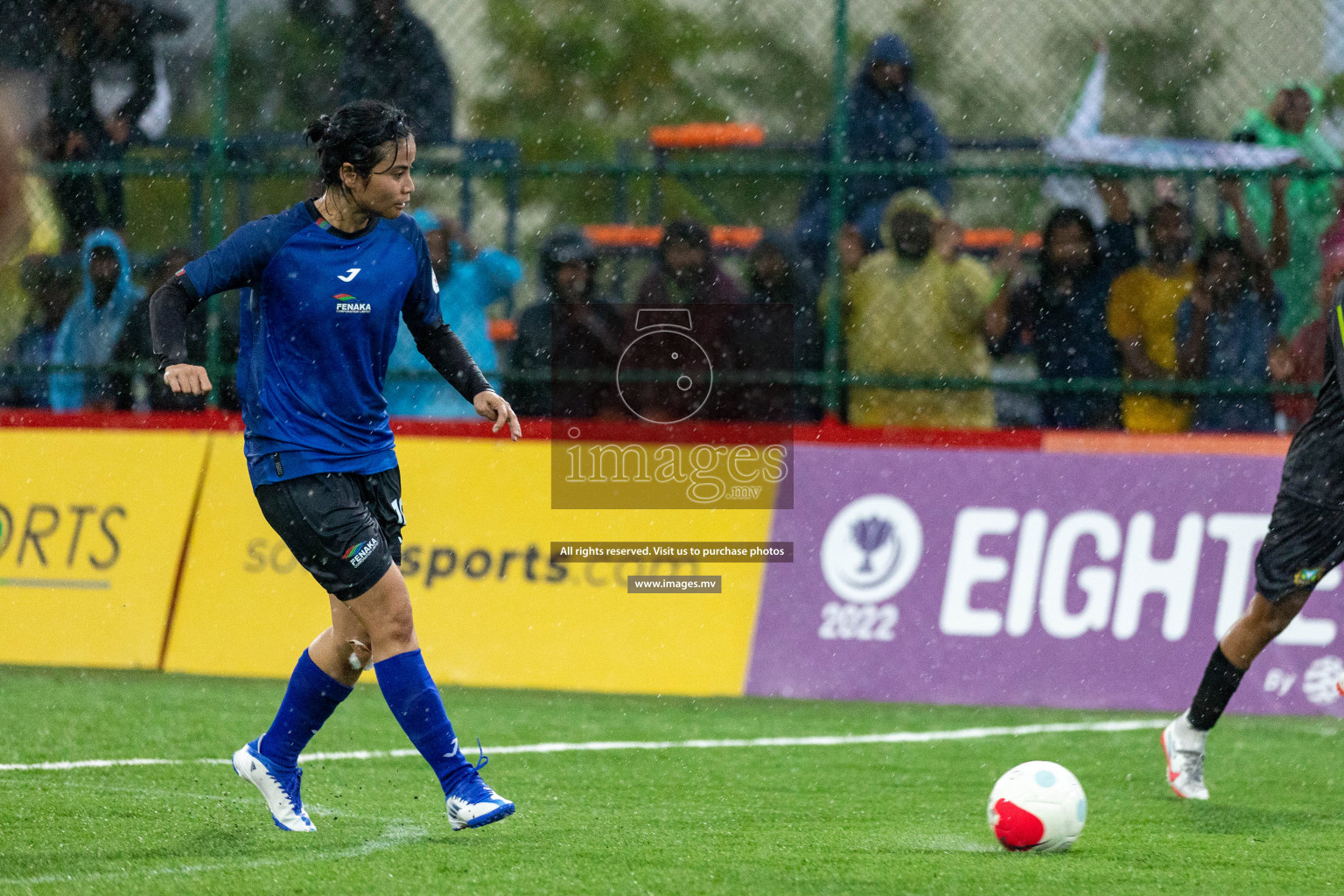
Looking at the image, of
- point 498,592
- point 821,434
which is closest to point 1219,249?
point 821,434

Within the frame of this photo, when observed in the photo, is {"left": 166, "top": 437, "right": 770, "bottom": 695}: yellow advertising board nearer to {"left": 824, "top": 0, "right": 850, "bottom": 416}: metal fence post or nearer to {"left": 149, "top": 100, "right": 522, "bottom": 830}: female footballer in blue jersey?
{"left": 824, "top": 0, "right": 850, "bottom": 416}: metal fence post

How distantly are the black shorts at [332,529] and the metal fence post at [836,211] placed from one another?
4.32 meters

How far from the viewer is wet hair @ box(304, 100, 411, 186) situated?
5.08 metres

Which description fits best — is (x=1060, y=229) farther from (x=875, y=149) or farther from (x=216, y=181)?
(x=216, y=181)

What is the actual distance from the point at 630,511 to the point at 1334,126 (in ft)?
13.6

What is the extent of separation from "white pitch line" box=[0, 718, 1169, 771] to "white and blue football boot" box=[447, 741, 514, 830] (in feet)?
5.60

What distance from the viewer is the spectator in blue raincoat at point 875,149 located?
9234 mm

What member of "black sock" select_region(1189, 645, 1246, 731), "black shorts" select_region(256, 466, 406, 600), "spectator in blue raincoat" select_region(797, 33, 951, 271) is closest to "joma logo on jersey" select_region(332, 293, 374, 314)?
"black shorts" select_region(256, 466, 406, 600)

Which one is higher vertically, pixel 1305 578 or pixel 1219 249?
pixel 1219 249

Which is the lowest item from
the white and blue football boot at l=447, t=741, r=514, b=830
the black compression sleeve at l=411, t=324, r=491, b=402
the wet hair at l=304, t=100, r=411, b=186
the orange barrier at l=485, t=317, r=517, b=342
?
the orange barrier at l=485, t=317, r=517, b=342

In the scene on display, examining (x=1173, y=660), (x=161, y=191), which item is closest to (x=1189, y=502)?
(x=1173, y=660)

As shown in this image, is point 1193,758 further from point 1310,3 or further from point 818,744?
point 1310,3

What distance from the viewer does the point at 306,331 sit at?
5188 mm

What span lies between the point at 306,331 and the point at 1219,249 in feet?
18.0
